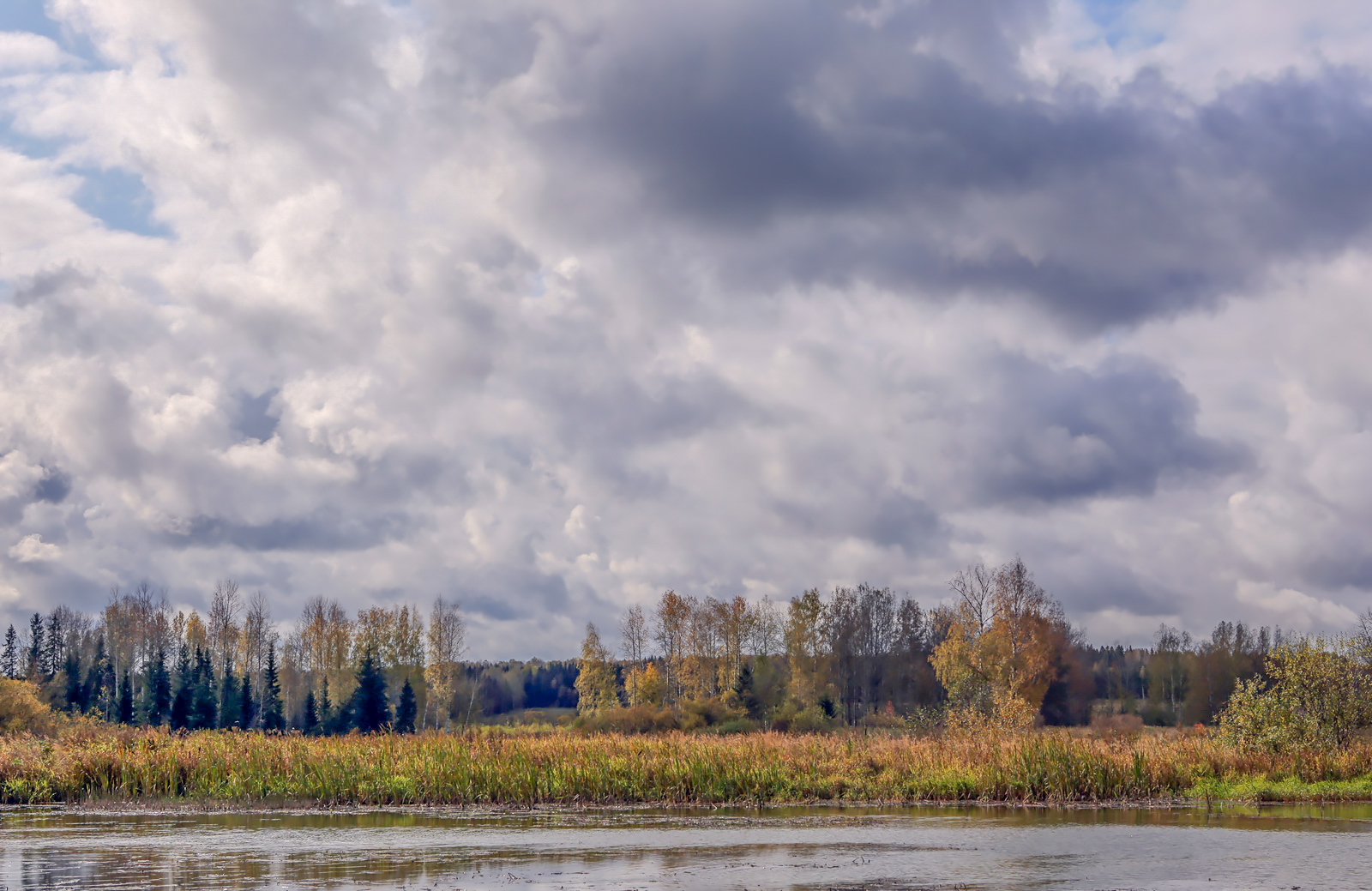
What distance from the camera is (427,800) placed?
35.4 metres

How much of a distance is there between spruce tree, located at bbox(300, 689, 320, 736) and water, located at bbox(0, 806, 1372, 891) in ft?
262

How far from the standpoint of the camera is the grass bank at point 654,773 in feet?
113

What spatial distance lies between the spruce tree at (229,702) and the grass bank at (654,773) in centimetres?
7638

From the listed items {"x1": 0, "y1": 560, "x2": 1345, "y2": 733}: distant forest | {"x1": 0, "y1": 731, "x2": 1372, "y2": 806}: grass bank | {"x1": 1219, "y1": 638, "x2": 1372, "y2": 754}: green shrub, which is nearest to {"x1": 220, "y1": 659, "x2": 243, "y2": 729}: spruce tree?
{"x1": 0, "y1": 560, "x2": 1345, "y2": 733}: distant forest

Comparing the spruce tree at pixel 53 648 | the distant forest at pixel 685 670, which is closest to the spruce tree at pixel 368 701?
the distant forest at pixel 685 670

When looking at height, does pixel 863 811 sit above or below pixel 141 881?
below

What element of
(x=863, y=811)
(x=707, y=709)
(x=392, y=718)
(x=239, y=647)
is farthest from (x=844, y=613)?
(x=863, y=811)

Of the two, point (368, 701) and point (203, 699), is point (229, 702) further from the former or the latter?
point (368, 701)

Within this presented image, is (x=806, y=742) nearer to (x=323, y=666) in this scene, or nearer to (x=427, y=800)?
(x=427, y=800)

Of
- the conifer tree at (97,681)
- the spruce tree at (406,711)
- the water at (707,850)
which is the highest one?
the water at (707,850)

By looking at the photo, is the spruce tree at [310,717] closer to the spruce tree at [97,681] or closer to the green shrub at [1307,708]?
the spruce tree at [97,681]

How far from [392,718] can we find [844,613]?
5012 cm

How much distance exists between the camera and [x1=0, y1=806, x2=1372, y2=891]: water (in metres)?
17.9

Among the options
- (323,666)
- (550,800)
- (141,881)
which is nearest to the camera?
(141,881)
